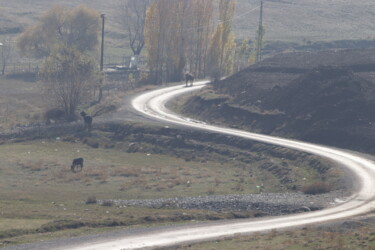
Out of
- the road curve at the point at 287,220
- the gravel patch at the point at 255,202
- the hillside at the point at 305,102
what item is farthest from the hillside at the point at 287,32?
the gravel patch at the point at 255,202

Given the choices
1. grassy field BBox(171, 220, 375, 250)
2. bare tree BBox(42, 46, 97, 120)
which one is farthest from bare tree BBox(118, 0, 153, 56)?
grassy field BBox(171, 220, 375, 250)

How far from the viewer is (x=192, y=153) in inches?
2562

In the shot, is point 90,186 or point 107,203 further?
point 90,186

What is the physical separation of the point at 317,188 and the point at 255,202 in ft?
18.1

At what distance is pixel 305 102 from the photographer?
7325 cm

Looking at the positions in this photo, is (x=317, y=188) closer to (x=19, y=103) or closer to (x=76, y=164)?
(x=76, y=164)

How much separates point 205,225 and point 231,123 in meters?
38.2

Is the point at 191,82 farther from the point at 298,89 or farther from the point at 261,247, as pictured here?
the point at 261,247

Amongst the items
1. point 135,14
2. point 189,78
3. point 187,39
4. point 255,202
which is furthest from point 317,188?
point 135,14

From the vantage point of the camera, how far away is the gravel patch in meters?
42.1

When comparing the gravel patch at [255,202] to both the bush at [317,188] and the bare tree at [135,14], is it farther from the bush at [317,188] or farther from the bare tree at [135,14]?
the bare tree at [135,14]

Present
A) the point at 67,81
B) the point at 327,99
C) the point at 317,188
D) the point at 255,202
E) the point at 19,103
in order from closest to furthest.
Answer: the point at 255,202 → the point at 317,188 → the point at 327,99 → the point at 67,81 → the point at 19,103

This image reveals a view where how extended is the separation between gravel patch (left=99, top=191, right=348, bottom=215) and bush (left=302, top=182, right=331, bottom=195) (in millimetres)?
761

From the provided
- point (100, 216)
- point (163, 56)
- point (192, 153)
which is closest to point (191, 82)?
point (163, 56)
